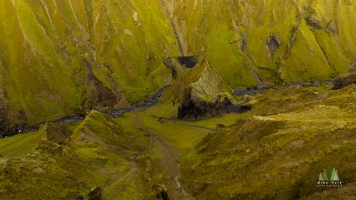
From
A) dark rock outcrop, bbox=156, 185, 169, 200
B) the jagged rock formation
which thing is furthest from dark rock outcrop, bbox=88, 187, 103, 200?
the jagged rock formation

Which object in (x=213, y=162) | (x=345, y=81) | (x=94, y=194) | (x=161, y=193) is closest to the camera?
(x=94, y=194)

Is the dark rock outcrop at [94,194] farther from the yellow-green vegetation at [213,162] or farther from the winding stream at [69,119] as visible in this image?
the winding stream at [69,119]

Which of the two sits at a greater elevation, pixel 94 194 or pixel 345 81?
pixel 94 194

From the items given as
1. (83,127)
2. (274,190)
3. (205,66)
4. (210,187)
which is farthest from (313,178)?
(205,66)

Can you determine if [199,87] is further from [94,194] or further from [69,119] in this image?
[94,194]

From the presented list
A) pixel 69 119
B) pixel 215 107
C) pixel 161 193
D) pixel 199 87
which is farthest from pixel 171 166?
pixel 69 119

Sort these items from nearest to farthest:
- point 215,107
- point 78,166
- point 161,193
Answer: point 161,193, point 78,166, point 215,107

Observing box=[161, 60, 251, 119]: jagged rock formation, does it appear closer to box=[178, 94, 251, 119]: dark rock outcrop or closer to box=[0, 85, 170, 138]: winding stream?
box=[178, 94, 251, 119]: dark rock outcrop

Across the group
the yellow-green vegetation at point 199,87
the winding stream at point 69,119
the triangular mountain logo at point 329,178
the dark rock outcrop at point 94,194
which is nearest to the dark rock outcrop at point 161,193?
the dark rock outcrop at point 94,194
